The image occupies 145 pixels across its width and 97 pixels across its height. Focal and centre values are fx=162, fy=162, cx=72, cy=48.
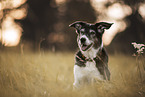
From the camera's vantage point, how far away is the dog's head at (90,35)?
3.75 meters

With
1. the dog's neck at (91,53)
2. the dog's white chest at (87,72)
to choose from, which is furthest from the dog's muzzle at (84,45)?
the dog's white chest at (87,72)

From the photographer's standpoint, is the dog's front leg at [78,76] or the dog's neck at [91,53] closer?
the dog's front leg at [78,76]

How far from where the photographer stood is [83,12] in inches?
632

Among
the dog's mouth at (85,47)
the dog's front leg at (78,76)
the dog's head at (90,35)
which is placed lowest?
the dog's front leg at (78,76)

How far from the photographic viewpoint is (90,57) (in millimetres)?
3877

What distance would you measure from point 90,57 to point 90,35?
526 millimetres

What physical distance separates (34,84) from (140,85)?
1969 mm

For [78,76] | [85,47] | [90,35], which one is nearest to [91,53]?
[85,47]

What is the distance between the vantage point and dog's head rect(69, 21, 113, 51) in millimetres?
3747

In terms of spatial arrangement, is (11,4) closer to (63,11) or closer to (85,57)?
(85,57)

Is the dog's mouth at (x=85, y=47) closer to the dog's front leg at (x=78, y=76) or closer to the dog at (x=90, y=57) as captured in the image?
the dog at (x=90, y=57)

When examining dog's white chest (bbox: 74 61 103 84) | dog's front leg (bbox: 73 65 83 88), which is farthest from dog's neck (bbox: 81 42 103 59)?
dog's front leg (bbox: 73 65 83 88)

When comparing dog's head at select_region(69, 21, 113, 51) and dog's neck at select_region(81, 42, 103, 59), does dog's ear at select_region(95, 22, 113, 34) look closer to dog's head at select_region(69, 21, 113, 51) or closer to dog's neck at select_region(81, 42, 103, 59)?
dog's head at select_region(69, 21, 113, 51)

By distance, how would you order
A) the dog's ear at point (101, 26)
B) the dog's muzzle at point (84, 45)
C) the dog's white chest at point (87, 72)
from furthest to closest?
the dog's ear at point (101, 26)
the dog's muzzle at point (84, 45)
the dog's white chest at point (87, 72)
